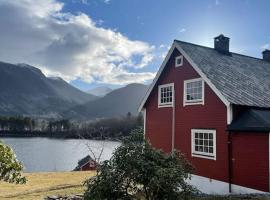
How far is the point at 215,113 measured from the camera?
59.9ft

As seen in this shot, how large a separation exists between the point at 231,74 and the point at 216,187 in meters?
6.75

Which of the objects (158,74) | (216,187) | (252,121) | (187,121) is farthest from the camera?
(158,74)

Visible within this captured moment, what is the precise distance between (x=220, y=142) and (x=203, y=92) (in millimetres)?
3110

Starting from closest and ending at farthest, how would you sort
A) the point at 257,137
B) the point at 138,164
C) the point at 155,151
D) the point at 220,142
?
1. the point at 138,164
2. the point at 155,151
3. the point at 257,137
4. the point at 220,142

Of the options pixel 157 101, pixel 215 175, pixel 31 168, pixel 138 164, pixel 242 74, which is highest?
pixel 242 74

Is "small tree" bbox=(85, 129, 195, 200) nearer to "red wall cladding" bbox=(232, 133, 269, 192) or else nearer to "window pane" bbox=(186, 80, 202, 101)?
"red wall cladding" bbox=(232, 133, 269, 192)

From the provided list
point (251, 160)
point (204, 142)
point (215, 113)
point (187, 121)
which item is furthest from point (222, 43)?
point (251, 160)

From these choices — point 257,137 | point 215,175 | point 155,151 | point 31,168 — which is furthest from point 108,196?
point 31,168

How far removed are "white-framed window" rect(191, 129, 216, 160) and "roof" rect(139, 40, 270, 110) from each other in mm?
2477

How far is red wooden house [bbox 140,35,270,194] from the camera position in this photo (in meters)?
16.1

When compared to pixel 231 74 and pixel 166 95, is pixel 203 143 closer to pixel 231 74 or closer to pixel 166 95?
pixel 231 74

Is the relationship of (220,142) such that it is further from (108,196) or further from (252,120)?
(108,196)

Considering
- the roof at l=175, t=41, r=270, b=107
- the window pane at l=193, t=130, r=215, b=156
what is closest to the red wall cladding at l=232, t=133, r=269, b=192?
the window pane at l=193, t=130, r=215, b=156

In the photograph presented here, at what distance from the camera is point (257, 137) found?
1548cm
